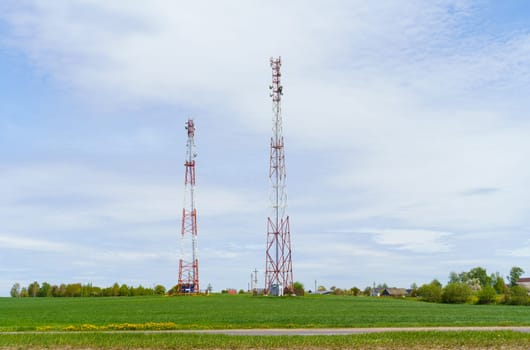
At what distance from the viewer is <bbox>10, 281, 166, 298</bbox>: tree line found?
163 metres

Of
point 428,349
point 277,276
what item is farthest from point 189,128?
point 428,349

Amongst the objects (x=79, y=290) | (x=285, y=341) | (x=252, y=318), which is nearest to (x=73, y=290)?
(x=79, y=290)

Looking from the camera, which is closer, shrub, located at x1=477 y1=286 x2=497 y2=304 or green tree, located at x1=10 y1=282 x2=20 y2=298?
shrub, located at x1=477 y1=286 x2=497 y2=304

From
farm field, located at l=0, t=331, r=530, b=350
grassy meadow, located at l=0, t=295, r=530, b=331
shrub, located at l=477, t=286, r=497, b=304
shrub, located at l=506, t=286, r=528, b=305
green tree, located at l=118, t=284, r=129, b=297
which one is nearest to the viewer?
farm field, located at l=0, t=331, r=530, b=350

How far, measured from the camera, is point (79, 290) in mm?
177250

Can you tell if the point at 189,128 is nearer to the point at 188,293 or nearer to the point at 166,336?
the point at 188,293

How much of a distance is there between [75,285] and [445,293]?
114m

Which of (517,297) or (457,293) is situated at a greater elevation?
(457,293)

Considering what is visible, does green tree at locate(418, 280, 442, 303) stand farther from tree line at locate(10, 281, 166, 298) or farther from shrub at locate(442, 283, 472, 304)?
tree line at locate(10, 281, 166, 298)

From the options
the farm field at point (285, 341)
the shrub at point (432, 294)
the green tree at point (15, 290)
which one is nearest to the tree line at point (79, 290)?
the green tree at point (15, 290)

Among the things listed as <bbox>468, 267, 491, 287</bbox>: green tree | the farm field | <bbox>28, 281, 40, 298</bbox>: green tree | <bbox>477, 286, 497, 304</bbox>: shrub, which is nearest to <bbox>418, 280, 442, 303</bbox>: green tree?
<bbox>477, 286, 497, 304</bbox>: shrub

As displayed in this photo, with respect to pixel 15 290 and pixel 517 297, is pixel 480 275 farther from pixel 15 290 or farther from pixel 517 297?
pixel 15 290

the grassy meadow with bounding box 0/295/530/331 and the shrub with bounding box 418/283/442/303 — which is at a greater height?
the shrub with bounding box 418/283/442/303

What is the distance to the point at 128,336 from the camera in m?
30.3
